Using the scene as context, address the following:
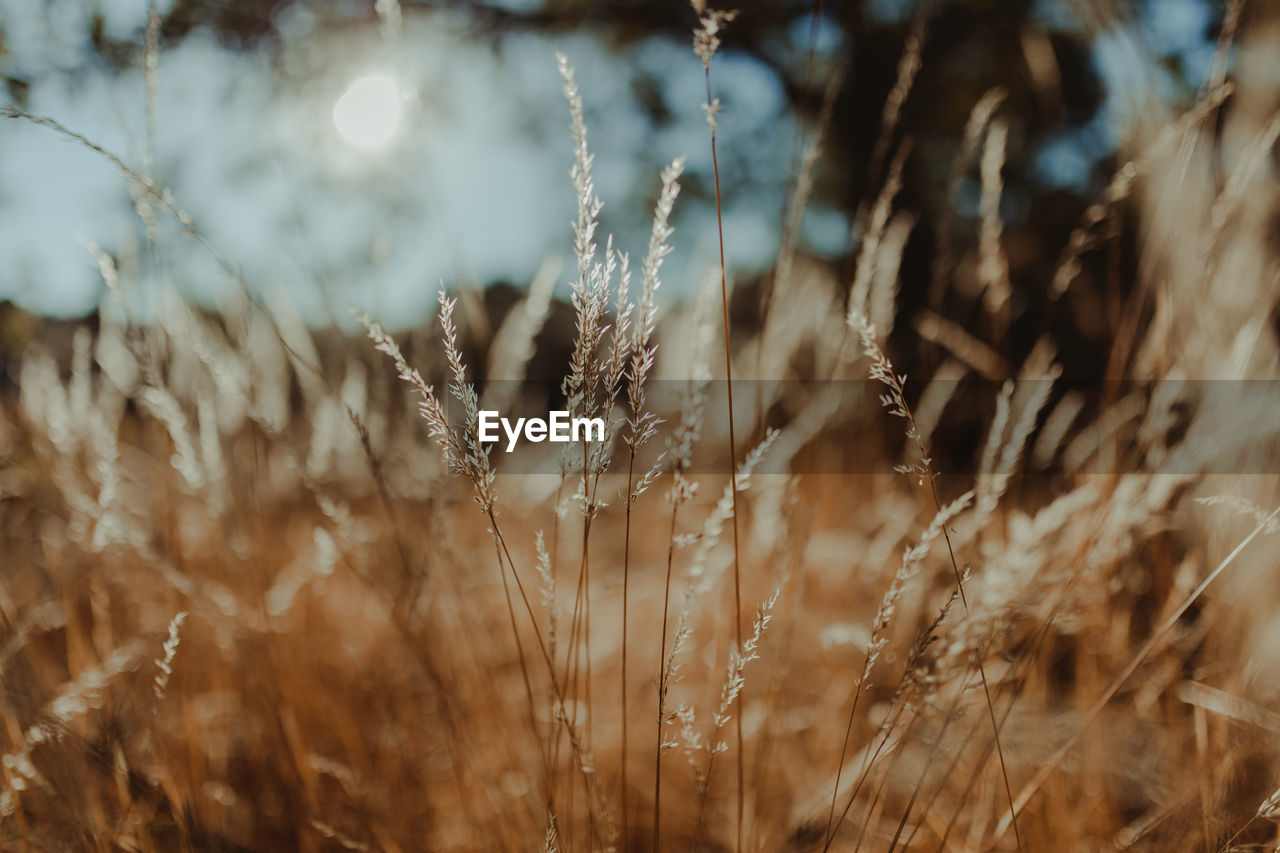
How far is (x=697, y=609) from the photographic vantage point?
1.50 m

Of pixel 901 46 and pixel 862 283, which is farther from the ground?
pixel 901 46

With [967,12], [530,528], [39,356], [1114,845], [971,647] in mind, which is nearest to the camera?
[971,647]

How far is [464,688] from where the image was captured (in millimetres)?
1198

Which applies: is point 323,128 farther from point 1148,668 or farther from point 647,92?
point 647,92

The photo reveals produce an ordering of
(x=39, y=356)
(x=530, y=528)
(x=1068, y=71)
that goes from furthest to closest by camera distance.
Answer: (x=1068, y=71) < (x=530, y=528) < (x=39, y=356)

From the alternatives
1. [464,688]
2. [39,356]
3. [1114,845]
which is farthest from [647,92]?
[1114,845]

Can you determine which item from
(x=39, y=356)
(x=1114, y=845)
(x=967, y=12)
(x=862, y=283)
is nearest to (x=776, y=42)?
(x=967, y=12)

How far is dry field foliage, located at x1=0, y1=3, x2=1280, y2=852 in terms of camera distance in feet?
1.94

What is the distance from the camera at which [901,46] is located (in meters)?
4.02

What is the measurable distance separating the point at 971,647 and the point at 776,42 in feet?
14.0

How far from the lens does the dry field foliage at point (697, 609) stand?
1.94 ft

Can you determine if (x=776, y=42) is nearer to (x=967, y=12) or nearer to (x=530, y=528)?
(x=967, y=12)

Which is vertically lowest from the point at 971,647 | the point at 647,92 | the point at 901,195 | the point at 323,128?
the point at 971,647

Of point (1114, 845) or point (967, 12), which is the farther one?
point (967, 12)
